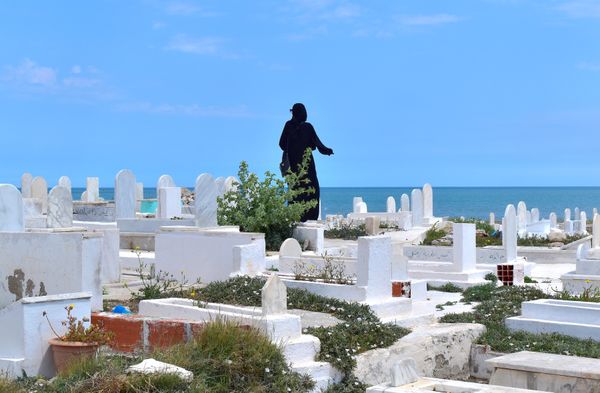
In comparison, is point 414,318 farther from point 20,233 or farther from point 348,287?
point 20,233

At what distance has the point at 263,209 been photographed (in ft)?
59.9

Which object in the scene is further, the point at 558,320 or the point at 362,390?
the point at 558,320

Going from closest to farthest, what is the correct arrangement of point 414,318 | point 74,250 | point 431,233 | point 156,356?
point 156,356 < point 74,250 < point 414,318 < point 431,233

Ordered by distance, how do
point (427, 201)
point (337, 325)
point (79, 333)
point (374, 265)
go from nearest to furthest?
point (79, 333)
point (337, 325)
point (374, 265)
point (427, 201)

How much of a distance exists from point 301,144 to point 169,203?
466 cm

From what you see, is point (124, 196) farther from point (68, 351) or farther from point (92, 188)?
point (68, 351)

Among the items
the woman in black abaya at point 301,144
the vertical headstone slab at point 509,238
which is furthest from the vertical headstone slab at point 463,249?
the woman in black abaya at point 301,144

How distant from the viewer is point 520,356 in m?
9.18

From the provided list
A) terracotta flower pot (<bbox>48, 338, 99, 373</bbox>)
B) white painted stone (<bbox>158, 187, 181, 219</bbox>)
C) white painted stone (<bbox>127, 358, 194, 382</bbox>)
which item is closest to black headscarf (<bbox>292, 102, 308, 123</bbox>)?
white painted stone (<bbox>158, 187, 181, 219</bbox>)

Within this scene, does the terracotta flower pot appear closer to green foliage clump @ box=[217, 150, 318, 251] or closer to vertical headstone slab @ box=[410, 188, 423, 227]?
green foliage clump @ box=[217, 150, 318, 251]

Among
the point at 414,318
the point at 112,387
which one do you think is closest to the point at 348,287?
the point at 414,318

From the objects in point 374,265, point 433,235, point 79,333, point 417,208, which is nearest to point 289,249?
point 374,265

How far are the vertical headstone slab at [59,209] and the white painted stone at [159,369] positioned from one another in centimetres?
766

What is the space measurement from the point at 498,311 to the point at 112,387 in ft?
22.4
